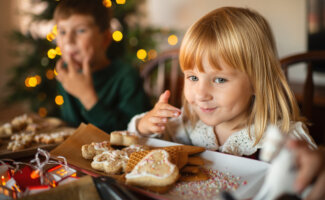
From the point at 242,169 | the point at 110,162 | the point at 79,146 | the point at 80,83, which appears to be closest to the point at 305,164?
the point at 242,169

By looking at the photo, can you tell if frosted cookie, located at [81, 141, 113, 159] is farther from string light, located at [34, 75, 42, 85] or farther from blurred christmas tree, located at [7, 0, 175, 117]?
string light, located at [34, 75, 42, 85]

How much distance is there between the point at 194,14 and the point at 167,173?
2.98 metres

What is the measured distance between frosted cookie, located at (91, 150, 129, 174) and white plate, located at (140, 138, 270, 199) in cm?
18

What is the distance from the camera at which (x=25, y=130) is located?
116cm

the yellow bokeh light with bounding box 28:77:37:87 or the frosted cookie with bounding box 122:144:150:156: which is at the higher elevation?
the frosted cookie with bounding box 122:144:150:156

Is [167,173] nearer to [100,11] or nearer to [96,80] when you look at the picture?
[96,80]

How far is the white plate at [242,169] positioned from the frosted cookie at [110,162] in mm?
184

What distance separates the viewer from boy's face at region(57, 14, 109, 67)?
159 centimetres

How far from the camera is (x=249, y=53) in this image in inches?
35.8

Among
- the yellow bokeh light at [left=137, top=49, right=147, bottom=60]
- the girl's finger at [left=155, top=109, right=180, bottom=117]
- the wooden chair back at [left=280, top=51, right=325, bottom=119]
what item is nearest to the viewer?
the girl's finger at [left=155, top=109, right=180, bottom=117]

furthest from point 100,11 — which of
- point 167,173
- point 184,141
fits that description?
point 167,173

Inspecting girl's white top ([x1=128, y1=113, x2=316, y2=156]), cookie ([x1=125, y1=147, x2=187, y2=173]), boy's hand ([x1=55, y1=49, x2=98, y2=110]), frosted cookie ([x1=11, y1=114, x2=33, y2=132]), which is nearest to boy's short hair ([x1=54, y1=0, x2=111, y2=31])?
boy's hand ([x1=55, y1=49, x2=98, y2=110])

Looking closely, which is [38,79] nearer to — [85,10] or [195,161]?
[85,10]

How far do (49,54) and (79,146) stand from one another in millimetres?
2408
